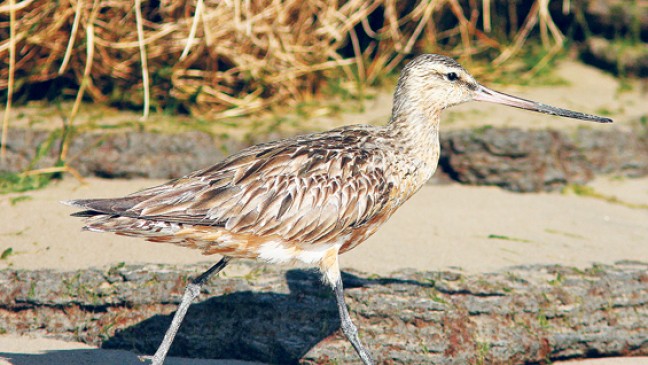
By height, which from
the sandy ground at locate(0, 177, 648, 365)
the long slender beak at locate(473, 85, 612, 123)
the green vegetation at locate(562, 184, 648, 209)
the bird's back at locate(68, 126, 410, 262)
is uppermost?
the long slender beak at locate(473, 85, 612, 123)

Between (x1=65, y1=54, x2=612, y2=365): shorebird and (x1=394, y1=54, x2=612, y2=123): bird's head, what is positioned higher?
(x1=394, y1=54, x2=612, y2=123): bird's head

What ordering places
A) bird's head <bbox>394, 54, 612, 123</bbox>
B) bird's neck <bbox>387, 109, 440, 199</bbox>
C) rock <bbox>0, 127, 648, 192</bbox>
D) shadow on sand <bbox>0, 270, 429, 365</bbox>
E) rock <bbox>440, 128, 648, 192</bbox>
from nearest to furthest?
shadow on sand <bbox>0, 270, 429, 365</bbox> → bird's neck <bbox>387, 109, 440, 199</bbox> → bird's head <bbox>394, 54, 612, 123</bbox> → rock <bbox>0, 127, 648, 192</bbox> → rock <bbox>440, 128, 648, 192</bbox>

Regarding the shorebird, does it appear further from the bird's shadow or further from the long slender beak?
the bird's shadow

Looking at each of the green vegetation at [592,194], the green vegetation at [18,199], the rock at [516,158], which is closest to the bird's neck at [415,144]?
the rock at [516,158]

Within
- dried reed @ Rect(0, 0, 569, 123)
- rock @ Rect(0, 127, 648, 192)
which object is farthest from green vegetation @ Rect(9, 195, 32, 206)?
dried reed @ Rect(0, 0, 569, 123)

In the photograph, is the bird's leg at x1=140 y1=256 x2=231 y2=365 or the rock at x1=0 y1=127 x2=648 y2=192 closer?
the bird's leg at x1=140 y1=256 x2=231 y2=365

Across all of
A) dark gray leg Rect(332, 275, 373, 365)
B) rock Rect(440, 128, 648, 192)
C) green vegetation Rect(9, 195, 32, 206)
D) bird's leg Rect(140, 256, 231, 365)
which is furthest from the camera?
rock Rect(440, 128, 648, 192)

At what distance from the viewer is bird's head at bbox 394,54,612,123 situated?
4.86 meters

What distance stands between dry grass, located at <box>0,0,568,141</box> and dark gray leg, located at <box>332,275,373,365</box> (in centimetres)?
246

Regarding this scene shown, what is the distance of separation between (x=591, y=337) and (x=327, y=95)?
348cm

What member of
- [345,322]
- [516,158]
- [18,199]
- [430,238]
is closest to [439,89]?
[430,238]

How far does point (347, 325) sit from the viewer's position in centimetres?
433

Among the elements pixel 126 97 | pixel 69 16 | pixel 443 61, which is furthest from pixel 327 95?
pixel 443 61

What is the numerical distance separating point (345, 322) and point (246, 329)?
54 cm
